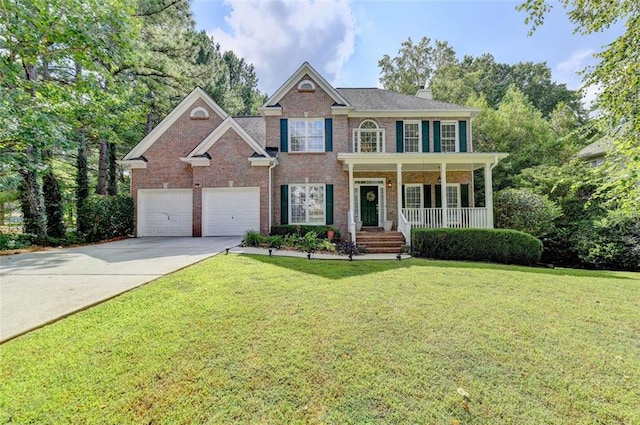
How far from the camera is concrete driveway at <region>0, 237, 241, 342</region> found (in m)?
3.77

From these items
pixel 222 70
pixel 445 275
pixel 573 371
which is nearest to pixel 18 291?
pixel 573 371

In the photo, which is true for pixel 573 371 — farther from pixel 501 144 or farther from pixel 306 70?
pixel 501 144

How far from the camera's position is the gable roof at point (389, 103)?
13.5 meters

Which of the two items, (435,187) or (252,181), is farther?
(435,187)

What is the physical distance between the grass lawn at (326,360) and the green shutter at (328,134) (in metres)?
9.18

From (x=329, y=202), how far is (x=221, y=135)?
5.82 m

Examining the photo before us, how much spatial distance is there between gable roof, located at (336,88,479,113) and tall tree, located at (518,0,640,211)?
334 inches

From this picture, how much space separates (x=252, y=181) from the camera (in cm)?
1224

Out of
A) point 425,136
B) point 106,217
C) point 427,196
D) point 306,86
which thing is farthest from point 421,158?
point 106,217

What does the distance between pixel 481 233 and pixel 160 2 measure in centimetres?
2083

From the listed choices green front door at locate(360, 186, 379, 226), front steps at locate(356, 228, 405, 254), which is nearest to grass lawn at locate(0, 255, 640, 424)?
front steps at locate(356, 228, 405, 254)

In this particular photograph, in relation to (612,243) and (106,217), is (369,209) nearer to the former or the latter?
(612,243)

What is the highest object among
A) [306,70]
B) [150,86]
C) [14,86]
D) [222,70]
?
[222,70]

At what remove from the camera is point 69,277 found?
5.55 m
